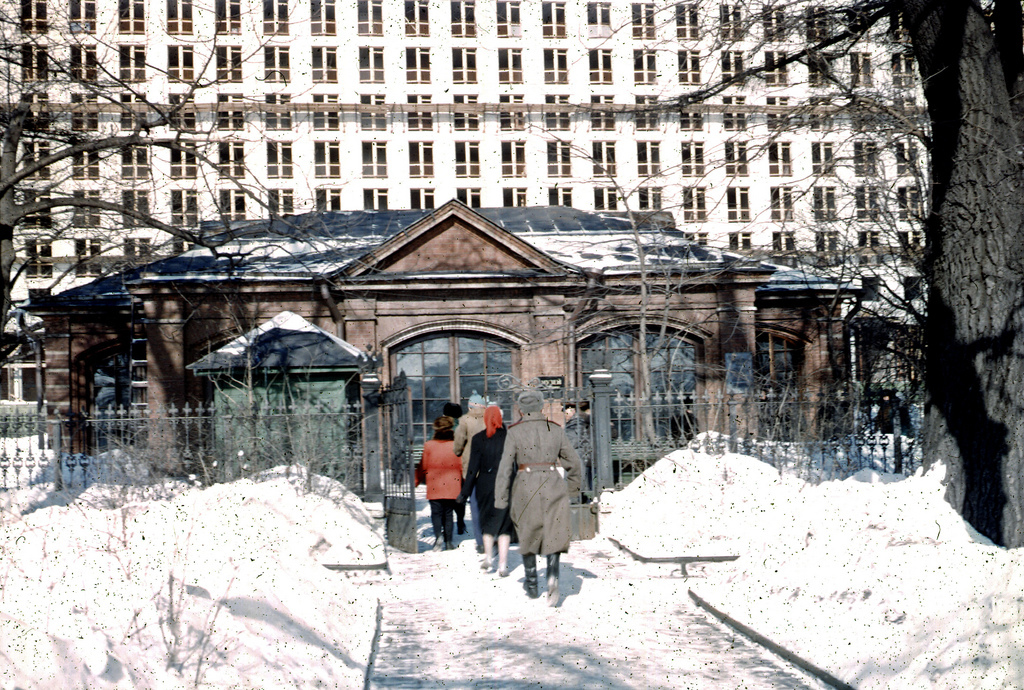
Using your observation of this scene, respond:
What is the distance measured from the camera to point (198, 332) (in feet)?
85.9

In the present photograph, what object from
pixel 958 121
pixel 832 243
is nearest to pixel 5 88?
pixel 958 121

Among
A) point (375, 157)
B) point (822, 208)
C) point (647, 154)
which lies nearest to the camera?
point (822, 208)

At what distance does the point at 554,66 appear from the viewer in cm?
5903

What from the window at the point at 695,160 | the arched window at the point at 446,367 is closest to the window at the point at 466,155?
the arched window at the point at 446,367

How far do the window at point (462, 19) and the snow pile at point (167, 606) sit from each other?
5218cm

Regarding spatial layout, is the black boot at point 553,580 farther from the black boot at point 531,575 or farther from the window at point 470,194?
the window at point 470,194

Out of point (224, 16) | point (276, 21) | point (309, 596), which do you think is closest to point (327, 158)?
point (224, 16)

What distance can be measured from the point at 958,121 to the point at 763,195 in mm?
51458

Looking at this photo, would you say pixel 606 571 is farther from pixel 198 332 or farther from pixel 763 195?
pixel 763 195

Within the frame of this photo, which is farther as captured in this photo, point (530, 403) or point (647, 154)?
point (647, 154)

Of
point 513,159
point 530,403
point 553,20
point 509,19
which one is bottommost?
point 530,403

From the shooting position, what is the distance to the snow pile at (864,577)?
246 inches

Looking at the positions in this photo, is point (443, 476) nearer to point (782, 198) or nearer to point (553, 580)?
point (553, 580)

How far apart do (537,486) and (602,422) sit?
5349 millimetres
